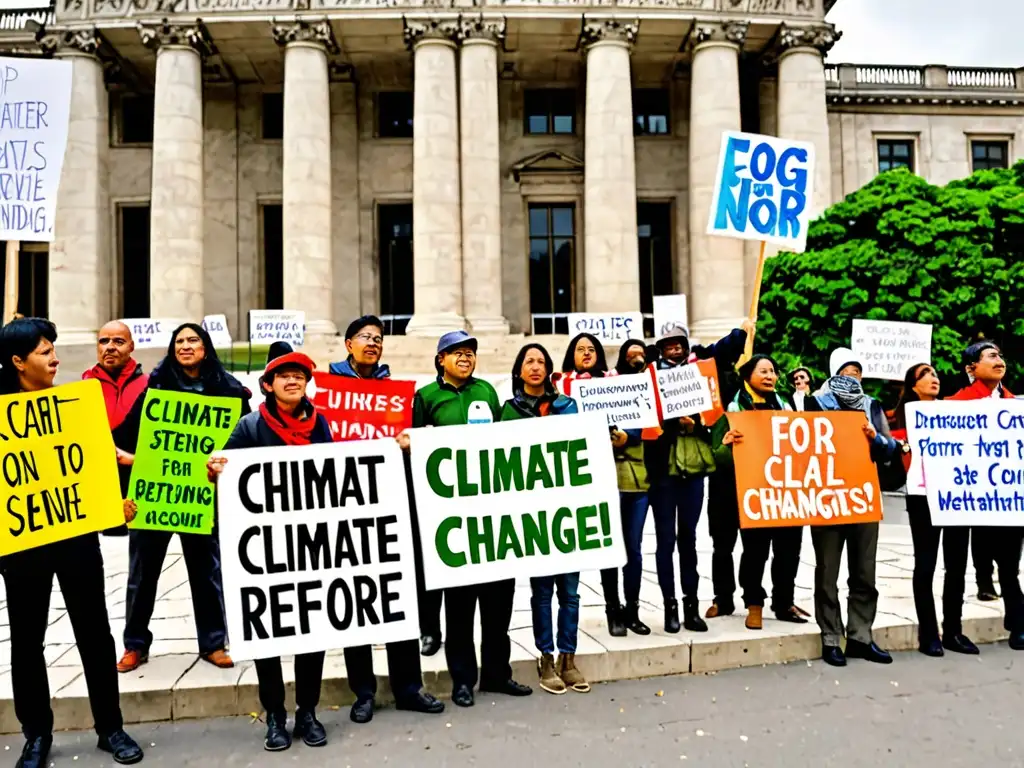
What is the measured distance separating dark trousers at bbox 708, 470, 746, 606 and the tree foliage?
343 inches

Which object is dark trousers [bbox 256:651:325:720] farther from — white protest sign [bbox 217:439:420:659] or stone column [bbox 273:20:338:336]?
stone column [bbox 273:20:338:336]

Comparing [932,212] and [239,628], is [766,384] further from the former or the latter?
[932,212]

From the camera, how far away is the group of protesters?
160 inches

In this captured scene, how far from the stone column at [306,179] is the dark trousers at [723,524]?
1911cm

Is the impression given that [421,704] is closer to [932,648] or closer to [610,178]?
[932,648]

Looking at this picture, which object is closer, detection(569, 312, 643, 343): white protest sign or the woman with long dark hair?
the woman with long dark hair

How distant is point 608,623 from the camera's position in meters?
5.75

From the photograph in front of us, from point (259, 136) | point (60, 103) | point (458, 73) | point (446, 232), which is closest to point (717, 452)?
point (60, 103)

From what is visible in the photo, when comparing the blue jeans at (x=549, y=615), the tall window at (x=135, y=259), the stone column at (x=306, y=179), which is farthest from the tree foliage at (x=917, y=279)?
the tall window at (x=135, y=259)

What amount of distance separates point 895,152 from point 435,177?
19.7 m

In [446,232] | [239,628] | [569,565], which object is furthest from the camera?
[446,232]

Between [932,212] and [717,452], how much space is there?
37.6 feet

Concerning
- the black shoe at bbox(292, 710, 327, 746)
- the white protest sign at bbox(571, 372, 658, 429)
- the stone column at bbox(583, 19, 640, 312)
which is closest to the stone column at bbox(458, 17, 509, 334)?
the stone column at bbox(583, 19, 640, 312)

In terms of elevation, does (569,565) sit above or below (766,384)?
below
